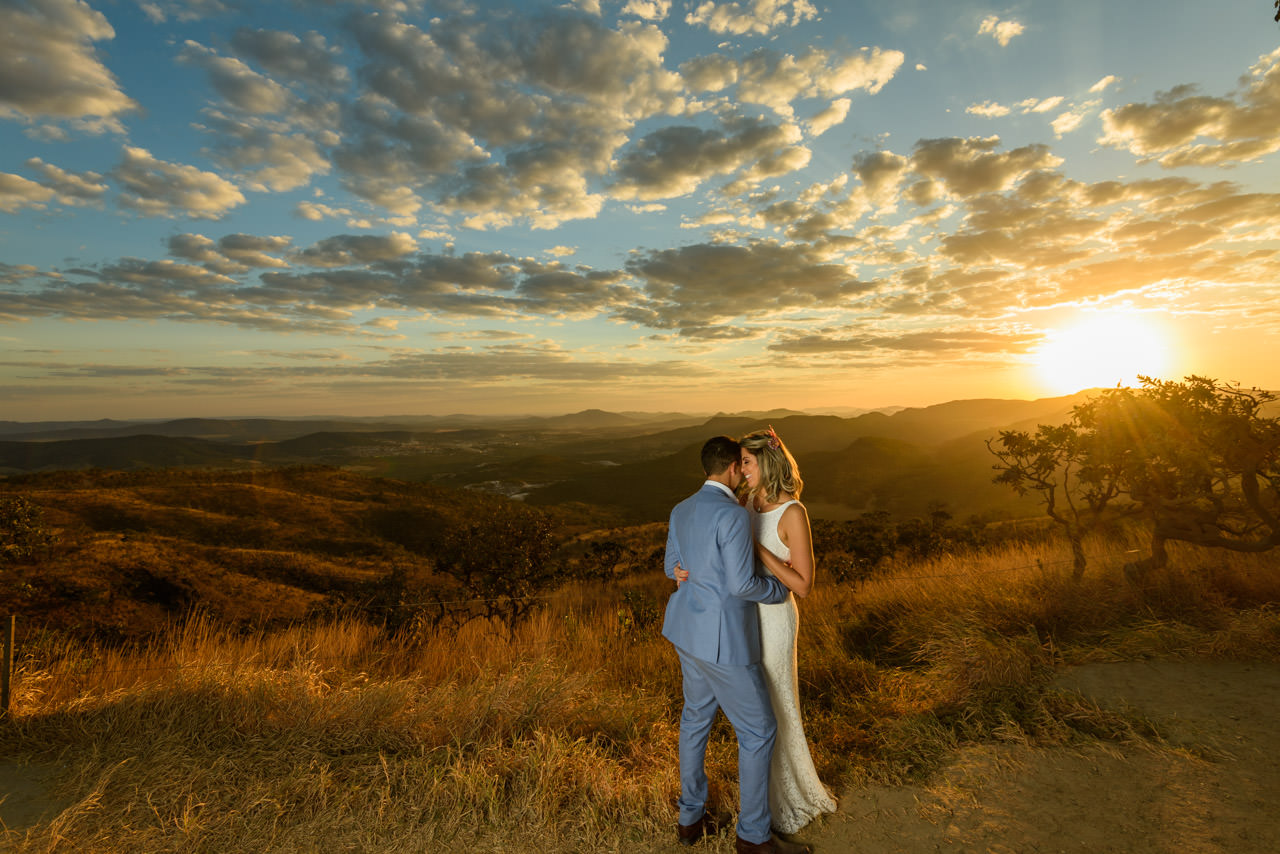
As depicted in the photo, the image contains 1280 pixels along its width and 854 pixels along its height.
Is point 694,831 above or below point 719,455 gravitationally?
below

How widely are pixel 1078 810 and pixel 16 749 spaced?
22.8ft

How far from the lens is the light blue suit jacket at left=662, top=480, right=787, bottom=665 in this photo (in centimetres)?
312

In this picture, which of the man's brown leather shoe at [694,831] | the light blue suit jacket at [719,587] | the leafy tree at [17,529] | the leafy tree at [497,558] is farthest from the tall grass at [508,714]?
the leafy tree at [17,529]

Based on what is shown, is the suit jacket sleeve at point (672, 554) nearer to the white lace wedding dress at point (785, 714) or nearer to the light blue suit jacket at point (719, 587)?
the light blue suit jacket at point (719, 587)

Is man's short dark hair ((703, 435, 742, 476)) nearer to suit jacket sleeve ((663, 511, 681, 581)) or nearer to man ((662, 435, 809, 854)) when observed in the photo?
man ((662, 435, 809, 854))

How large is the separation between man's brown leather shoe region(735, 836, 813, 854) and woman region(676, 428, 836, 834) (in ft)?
0.56

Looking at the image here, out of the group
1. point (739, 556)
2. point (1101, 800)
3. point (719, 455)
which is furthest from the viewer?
point (1101, 800)

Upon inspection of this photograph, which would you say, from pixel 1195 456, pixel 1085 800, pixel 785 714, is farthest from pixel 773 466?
pixel 1195 456

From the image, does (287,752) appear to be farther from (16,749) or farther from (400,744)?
(16,749)

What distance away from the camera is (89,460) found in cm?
15188

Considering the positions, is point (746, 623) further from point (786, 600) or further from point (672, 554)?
point (672, 554)

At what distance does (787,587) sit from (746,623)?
310 millimetres

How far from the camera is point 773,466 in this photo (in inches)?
133

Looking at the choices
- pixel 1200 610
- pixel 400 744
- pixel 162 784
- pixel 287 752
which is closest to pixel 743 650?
pixel 400 744
